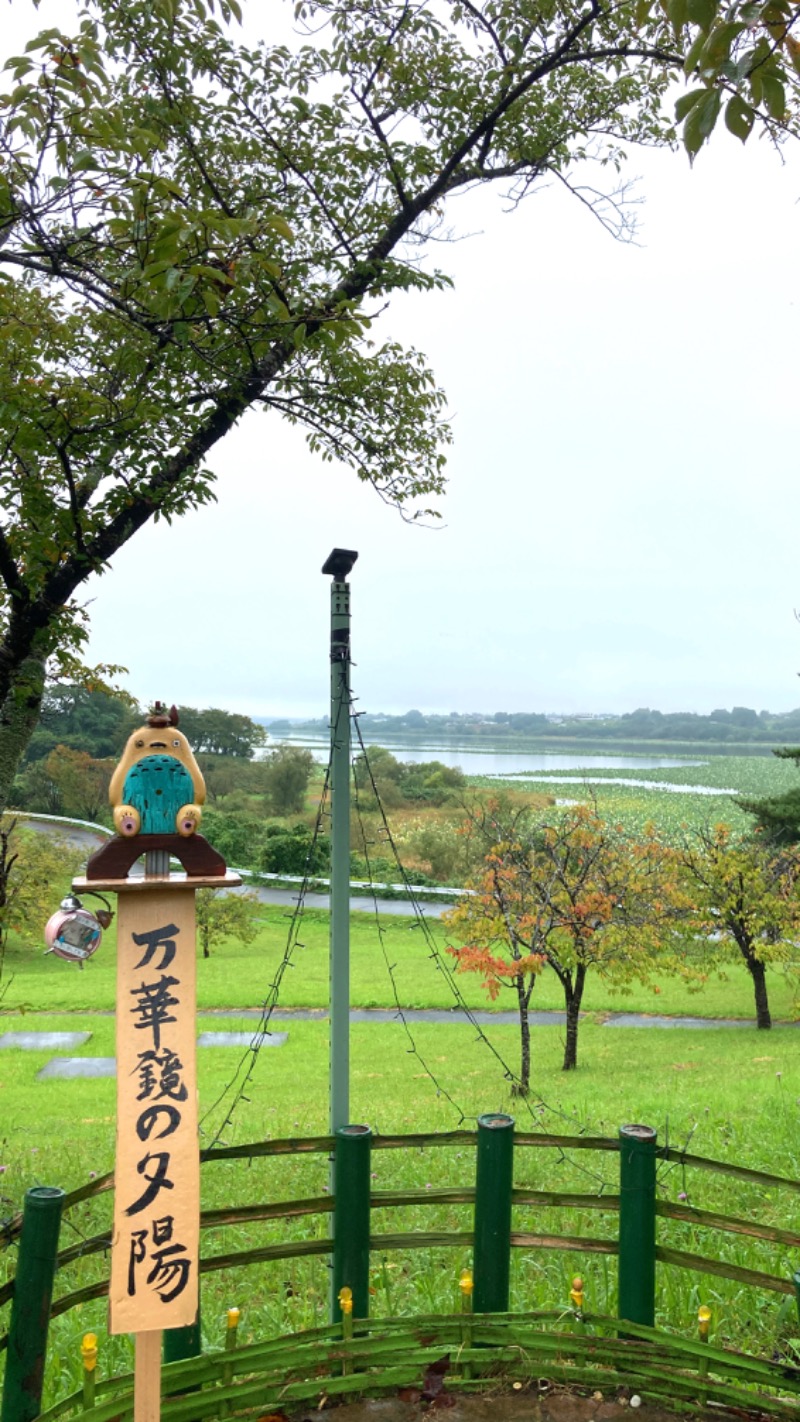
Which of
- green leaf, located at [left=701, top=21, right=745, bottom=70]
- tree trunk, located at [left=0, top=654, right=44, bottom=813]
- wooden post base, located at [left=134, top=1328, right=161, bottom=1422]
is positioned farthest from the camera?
tree trunk, located at [left=0, top=654, right=44, bottom=813]

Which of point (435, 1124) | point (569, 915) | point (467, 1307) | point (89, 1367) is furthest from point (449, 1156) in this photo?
point (569, 915)

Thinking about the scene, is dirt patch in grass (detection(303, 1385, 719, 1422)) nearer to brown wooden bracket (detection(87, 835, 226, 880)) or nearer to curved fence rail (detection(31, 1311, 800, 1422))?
curved fence rail (detection(31, 1311, 800, 1422))

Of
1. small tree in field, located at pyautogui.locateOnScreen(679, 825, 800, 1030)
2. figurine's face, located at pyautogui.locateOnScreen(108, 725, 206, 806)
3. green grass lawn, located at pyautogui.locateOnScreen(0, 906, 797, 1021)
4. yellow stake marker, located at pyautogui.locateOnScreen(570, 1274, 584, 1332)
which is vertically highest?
figurine's face, located at pyautogui.locateOnScreen(108, 725, 206, 806)

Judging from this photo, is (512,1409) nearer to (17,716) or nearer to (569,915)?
(17,716)

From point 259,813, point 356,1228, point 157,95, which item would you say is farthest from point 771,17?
point 259,813

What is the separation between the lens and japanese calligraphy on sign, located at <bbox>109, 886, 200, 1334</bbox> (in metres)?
2.31

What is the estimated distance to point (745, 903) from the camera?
15938mm

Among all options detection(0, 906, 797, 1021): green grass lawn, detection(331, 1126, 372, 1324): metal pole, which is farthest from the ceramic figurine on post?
detection(0, 906, 797, 1021): green grass lawn

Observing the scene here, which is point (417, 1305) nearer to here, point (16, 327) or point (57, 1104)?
point (16, 327)

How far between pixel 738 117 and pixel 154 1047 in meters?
2.71

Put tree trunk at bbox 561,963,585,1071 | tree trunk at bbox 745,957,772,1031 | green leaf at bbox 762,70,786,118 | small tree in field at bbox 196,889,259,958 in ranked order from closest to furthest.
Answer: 1. green leaf at bbox 762,70,786,118
2. tree trunk at bbox 561,963,585,1071
3. tree trunk at bbox 745,957,772,1031
4. small tree in field at bbox 196,889,259,958

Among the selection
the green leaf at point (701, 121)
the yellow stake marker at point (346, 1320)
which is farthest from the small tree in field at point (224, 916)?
the green leaf at point (701, 121)

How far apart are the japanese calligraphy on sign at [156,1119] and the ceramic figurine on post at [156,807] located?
0.39 feet

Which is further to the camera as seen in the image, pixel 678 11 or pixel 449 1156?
pixel 449 1156
